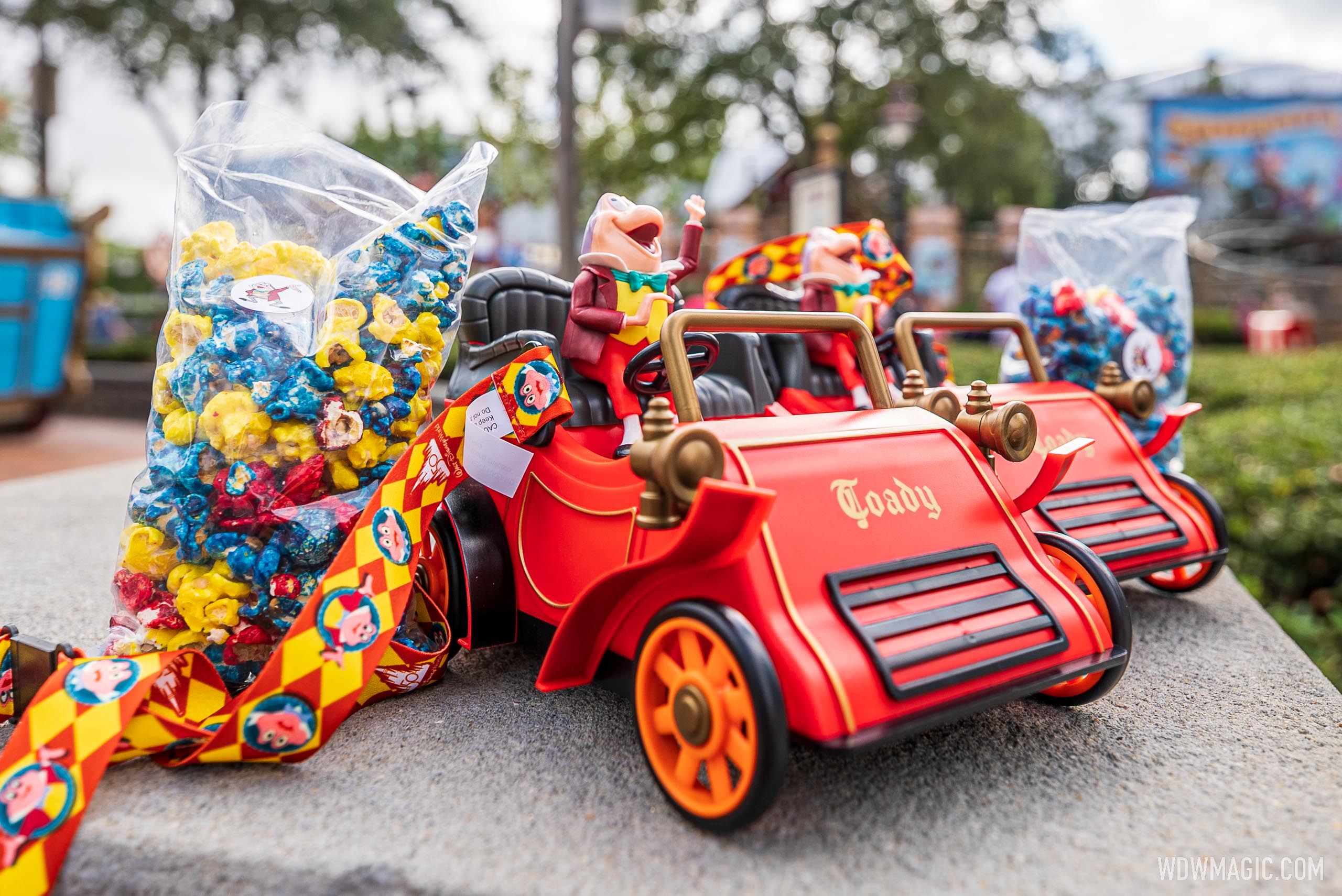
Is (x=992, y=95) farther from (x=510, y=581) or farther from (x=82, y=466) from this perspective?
(x=510, y=581)

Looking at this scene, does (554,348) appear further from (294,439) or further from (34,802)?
(34,802)

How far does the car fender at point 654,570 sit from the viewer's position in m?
1.50

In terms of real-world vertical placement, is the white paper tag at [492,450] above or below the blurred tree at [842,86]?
below

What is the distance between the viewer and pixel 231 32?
36.3 feet

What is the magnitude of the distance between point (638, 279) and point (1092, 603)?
47.7 inches

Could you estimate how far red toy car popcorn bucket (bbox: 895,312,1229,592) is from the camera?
2.59 m

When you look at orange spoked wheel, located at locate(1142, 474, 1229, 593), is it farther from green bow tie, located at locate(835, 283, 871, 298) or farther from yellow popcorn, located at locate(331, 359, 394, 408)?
yellow popcorn, located at locate(331, 359, 394, 408)

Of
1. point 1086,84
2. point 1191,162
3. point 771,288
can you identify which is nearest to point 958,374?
point 771,288

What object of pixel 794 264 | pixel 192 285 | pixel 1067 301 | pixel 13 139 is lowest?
pixel 192 285

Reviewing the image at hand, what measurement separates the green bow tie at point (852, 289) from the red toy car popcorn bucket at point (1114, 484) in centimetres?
42

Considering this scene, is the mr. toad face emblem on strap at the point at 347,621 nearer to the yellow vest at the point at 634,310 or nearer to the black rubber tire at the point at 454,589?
the black rubber tire at the point at 454,589

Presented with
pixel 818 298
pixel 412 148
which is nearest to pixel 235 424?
pixel 818 298

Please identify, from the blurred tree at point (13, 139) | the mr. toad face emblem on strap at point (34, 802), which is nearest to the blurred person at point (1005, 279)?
the mr. toad face emblem on strap at point (34, 802)

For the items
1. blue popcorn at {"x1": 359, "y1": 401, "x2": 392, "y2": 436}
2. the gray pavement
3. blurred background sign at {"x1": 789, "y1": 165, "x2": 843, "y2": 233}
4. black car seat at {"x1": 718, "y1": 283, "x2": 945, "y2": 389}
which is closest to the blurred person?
black car seat at {"x1": 718, "y1": 283, "x2": 945, "y2": 389}
